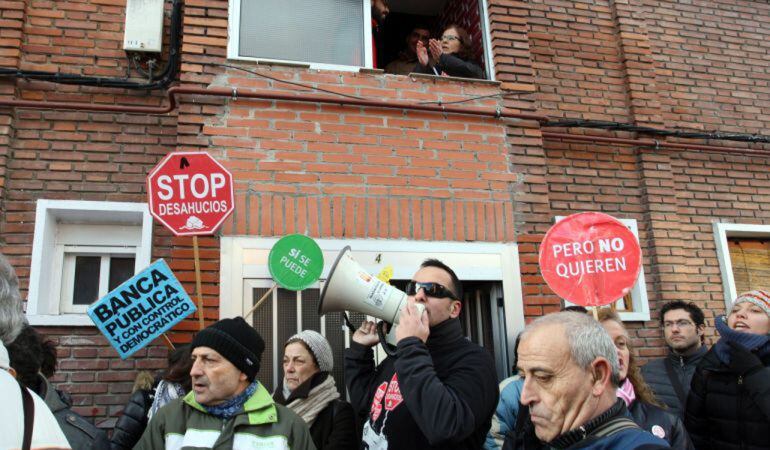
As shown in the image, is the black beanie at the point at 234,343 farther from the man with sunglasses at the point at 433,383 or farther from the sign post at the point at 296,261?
the sign post at the point at 296,261

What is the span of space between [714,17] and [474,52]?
310 centimetres

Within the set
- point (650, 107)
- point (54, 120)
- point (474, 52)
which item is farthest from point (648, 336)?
point (54, 120)

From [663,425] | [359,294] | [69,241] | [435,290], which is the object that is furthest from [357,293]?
[69,241]

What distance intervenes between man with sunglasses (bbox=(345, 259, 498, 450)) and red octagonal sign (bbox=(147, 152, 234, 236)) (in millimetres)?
1800

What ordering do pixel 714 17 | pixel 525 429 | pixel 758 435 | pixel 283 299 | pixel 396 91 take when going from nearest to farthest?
pixel 525 429, pixel 758 435, pixel 283 299, pixel 396 91, pixel 714 17

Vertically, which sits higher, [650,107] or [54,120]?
[650,107]

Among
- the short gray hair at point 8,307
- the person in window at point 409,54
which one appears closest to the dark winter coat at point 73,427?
the short gray hair at point 8,307

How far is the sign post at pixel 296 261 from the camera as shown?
4391 millimetres

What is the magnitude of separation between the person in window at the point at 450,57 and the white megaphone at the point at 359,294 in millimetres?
3031

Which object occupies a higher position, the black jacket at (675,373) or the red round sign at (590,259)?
the red round sign at (590,259)

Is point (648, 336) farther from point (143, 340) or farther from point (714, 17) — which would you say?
point (143, 340)

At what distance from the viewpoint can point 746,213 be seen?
21.6 ft

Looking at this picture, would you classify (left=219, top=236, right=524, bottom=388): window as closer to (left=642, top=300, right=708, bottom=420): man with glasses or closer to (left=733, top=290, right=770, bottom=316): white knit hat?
(left=642, top=300, right=708, bottom=420): man with glasses

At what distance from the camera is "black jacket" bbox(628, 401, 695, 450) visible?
9.05 ft
